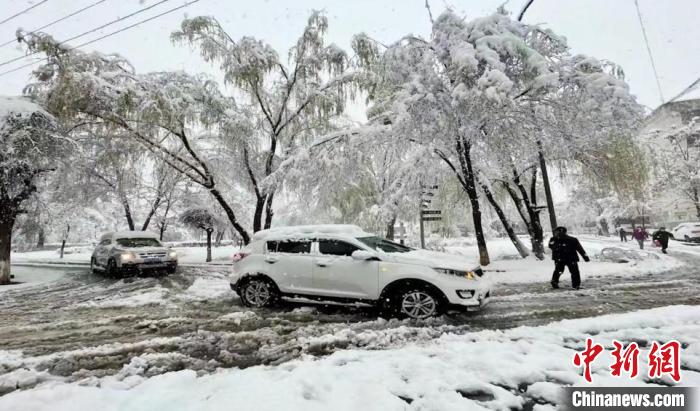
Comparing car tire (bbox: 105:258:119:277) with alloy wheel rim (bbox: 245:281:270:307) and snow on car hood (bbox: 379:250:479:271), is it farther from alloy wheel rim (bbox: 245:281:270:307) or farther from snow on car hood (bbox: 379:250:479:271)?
snow on car hood (bbox: 379:250:479:271)

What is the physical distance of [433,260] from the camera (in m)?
6.43

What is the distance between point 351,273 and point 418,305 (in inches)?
54.9

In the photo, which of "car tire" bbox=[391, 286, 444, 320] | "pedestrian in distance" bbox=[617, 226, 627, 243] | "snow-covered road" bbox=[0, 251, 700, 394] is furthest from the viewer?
"pedestrian in distance" bbox=[617, 226, 627, 243]

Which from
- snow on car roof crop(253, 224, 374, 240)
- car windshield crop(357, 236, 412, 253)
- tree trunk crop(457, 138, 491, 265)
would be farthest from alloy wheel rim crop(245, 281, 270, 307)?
tree trunk crop(457, 138, 491, 265)

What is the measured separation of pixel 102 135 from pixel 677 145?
41138 mm

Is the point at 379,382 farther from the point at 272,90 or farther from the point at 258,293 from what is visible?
the point at 272,90

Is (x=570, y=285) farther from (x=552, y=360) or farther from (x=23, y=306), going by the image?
(x=23, y=306)

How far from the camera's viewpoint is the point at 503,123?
10641 millimetres

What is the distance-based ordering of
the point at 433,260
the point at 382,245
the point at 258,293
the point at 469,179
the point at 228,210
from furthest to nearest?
the point at 228,210
the point at 469,179
the point at 258,293
the point at 382,245
the point at 433,260

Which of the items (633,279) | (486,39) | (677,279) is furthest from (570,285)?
(486,39)

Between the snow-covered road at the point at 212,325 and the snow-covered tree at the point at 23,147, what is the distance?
458 centimetres

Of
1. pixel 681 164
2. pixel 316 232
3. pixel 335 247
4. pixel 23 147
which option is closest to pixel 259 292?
pixel 316 232

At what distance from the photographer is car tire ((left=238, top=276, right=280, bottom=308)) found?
746cm

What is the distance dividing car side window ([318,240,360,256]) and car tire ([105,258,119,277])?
34.6ft
